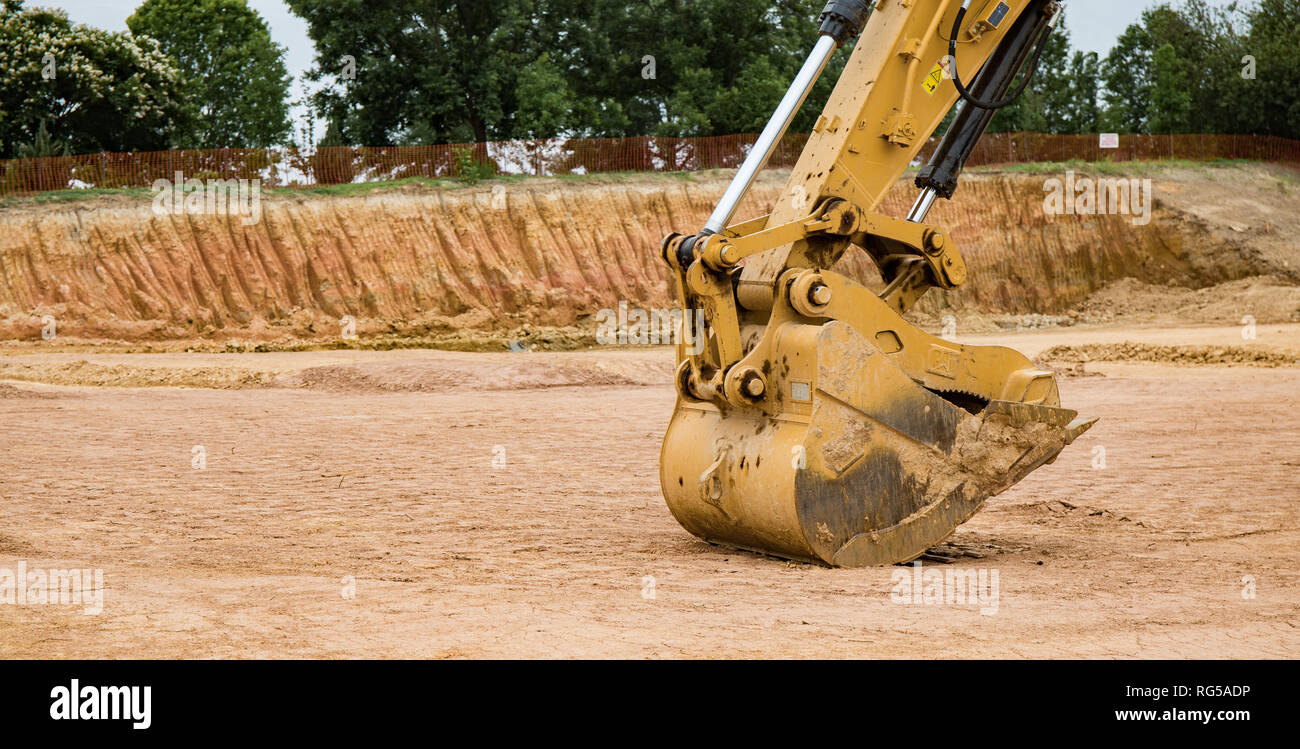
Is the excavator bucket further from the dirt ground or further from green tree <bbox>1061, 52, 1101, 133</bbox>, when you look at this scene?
green tree <bbox>1061, 52, 1101, 133</bbox>

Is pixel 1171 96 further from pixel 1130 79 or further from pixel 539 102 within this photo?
pixel 539 102

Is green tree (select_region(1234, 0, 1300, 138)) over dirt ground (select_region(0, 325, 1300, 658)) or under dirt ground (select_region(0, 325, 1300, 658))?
over

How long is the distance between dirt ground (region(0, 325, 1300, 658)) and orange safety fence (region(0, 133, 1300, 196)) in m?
16.9

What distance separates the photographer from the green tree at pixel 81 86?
3947cm

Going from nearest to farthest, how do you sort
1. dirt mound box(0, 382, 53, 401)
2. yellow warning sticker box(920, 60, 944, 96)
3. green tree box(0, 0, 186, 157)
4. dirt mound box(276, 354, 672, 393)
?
yellow warning sticker box(920, 60, 944, 96) → dirt mound box(0, 382, 53, 401) → dirt mound box(276, 354, 672, 393) → green tree box(0, 0, 186, 157)

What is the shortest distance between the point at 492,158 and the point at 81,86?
14440mm

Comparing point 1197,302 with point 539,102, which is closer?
point 1197,302

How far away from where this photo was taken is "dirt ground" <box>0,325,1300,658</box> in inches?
232

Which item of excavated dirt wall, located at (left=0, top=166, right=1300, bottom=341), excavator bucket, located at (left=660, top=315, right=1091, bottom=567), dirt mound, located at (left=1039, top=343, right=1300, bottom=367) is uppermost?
excavated dirt wall, located at (left=0, top=166, right=1300, bottom=341)

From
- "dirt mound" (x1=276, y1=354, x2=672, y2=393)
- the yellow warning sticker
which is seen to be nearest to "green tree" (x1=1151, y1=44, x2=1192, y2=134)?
"dirt mound" (x1=276, y1=354, x2=672, y2=393)

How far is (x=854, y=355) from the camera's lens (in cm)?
739

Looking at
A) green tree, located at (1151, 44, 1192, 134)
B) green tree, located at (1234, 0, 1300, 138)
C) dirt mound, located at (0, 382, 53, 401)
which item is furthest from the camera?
green tree, located at (1151, 44, 1192, 134)

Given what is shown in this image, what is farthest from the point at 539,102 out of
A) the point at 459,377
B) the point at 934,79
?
the point at 934,79

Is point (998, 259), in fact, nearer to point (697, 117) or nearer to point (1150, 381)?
point (697, 117)
